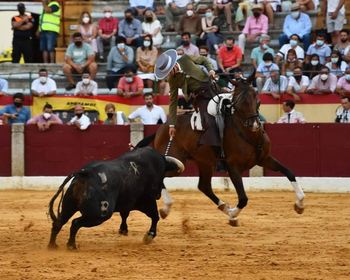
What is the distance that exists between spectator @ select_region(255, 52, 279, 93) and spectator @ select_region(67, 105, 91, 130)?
3082mm

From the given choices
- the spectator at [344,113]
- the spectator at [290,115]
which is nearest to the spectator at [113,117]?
the spectator at [290,115]

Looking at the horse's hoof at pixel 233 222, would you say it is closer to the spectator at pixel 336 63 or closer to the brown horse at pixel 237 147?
the brown horse at pixel 237 147

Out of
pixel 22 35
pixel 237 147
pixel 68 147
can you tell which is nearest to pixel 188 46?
pixel 68 147

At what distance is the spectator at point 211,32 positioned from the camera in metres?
20.1

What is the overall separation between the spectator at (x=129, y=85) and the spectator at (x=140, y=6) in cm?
275

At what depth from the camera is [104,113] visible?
18906mm

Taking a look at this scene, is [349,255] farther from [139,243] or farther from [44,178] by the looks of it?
[44,178]

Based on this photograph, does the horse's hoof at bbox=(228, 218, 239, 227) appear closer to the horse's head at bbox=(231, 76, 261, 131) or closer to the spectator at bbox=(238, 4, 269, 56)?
the horse's head at bbox=(231, 76, 261, 131)

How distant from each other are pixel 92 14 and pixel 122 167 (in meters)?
12.5

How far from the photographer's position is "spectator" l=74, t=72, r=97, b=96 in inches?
750

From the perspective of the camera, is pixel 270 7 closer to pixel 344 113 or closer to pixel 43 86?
pixel 344 113

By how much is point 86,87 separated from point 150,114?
5.03ft

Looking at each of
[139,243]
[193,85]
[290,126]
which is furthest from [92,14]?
[139,243]

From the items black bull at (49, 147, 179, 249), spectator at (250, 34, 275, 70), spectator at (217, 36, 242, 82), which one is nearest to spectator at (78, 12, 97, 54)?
spectator at (217, 36, 242, 82)
